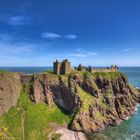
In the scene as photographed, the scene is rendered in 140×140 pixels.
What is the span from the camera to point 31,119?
81.8m

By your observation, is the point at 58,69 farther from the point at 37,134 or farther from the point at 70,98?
the point at 37,134

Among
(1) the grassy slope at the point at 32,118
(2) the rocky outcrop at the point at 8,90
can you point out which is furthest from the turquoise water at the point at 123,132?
(2) the rocky outcrop at the point at 8,90

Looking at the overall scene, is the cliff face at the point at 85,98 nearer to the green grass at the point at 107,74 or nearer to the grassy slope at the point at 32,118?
the green grass at the point at 107,74

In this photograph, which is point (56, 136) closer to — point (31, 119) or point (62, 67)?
point (31, 119)

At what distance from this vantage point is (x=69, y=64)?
4104 inches

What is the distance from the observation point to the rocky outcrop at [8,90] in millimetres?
81125

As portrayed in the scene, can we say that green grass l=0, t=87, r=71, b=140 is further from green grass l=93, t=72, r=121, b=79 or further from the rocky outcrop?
green grass l=93, t=72, r=121, b=79

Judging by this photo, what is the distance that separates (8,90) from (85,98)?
34.0 m

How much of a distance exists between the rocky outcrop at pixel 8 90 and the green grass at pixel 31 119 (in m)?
2.24

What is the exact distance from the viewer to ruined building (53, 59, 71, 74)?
4043 inches

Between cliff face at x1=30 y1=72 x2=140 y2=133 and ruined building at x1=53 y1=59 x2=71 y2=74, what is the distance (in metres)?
4.19

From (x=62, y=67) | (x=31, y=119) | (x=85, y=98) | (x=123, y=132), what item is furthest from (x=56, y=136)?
(x=62, y=67)

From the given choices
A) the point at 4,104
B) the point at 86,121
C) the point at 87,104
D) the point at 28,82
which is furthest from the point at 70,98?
the point at 4,104

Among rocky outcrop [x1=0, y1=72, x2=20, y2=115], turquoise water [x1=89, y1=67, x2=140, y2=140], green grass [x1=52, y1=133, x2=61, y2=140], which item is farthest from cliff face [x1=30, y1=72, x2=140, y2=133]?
green grass [x1=52, y1=133, x2=61, y2=140]
